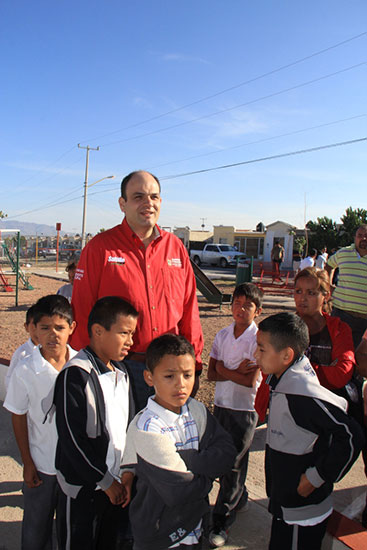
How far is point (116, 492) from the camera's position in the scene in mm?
1847

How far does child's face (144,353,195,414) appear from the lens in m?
1.75

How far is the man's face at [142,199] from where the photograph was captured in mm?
2420

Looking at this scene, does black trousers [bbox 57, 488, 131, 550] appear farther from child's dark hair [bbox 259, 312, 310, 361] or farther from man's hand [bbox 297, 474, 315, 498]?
child's dark hair [bbox 259, 312, 310, 361]

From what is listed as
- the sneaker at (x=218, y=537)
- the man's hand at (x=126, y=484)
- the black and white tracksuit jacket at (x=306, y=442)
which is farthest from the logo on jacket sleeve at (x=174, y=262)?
the sneaker at (x=218, y=537)

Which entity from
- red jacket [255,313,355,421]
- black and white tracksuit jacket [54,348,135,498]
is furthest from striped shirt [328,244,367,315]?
black and white tracksuit jacket [54,348,135,498]

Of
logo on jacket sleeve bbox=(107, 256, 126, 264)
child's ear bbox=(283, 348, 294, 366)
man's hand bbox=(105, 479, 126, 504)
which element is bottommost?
man's hand bbox=(105, 479, 126, 504)

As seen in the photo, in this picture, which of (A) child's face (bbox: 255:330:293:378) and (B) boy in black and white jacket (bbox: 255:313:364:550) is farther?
(A) child's face (bbox: 255:330:293:378)

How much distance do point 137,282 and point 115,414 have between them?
76cm

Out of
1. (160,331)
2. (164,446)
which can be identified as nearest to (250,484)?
(160,331)

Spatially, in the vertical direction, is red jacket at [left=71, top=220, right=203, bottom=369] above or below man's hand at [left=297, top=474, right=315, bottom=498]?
above

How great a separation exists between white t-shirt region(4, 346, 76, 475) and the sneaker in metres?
1.02

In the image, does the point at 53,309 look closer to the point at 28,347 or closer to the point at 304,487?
the point at 28,347

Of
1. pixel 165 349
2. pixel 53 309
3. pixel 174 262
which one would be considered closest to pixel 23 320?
pixel 53 309

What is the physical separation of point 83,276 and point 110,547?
137 centimetres
